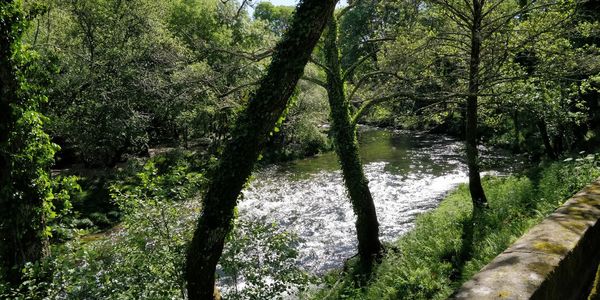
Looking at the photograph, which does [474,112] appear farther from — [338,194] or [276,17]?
[276,17]

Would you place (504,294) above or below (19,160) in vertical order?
below

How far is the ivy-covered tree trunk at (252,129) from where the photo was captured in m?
5.25

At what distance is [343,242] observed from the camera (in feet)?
47.1

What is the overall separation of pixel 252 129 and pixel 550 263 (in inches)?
146

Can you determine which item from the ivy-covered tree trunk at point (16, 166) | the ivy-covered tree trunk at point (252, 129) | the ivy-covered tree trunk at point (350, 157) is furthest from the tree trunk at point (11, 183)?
the ivy-covered tree trunk at point (350, 157)

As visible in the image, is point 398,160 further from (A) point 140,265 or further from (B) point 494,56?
(A) point 140,265

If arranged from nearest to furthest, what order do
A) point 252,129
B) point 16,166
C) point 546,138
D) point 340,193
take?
point 252,129 → point 16,166 → point 546,138 → point 340,193

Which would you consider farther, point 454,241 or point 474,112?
point 474,112

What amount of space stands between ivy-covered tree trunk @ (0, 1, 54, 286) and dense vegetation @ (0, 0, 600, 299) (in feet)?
0.08

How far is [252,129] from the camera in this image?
5348 millimetres

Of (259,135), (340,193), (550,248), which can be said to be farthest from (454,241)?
(340,193)

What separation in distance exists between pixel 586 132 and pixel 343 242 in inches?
477

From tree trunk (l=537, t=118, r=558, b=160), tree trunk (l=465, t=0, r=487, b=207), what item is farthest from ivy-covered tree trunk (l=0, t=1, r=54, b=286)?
tree trunk (l=537, t=118, r=558, b=160)

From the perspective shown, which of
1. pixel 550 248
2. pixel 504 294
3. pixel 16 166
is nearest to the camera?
pixel 504 294
